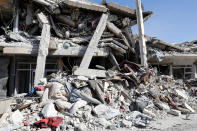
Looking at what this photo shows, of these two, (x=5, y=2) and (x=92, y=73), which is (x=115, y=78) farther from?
(x=5, y=2)

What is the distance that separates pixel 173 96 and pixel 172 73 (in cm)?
600

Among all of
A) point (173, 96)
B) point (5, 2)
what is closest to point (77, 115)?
point (173, 96)

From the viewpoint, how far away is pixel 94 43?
28.2 ft

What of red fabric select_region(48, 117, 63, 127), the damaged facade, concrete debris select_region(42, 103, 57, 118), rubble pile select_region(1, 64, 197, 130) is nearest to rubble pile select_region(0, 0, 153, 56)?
the damaged facade

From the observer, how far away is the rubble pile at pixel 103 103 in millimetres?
4656

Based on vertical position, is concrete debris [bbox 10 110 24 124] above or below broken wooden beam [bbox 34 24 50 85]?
below

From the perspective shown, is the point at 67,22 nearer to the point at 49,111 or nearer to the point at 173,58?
the point at 49,111

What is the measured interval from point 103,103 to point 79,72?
2.01 metres

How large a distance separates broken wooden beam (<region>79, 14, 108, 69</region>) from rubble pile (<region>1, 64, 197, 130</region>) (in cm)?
A: 159

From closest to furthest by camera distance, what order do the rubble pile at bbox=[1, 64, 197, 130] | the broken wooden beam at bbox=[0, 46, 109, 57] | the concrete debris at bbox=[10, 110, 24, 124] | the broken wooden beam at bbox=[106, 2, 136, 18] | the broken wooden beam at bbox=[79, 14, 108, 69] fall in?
the concrete debris at bbox=[10, 110, 24, 124] < the rubble pile at bbox=[1, 64, 197, 130] < the broken wooden beam at bbox=[0, 46, 109, 57] < the broken wooden beam at bbox=[79, 14, 108, 69] < the broken wooden beam at bbox=[106, 2, 136, 18]

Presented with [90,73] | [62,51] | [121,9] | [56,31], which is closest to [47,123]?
[90,73]

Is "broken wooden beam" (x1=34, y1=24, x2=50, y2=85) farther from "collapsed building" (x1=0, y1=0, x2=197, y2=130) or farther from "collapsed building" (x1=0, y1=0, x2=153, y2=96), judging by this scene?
"collapsed building" (x1=0, y1=0, x2=153, y2=96)

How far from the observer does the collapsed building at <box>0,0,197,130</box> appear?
192 inches

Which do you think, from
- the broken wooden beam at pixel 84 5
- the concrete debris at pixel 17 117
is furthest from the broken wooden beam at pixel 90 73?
the broken wooden beam at pixel 84 5
